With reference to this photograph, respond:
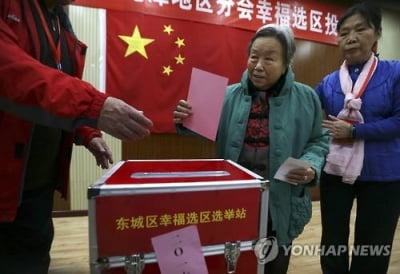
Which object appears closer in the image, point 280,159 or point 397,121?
point 280,159

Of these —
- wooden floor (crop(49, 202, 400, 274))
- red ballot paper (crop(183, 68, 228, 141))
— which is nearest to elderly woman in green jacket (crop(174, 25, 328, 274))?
red ballot paper (crop(183, 68, 228, 141))

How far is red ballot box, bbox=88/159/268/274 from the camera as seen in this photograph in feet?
2.42

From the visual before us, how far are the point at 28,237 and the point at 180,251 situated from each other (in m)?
0.57

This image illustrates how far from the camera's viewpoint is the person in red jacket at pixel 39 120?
741mm

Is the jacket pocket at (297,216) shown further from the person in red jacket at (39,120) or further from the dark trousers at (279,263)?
the person in red jacket at (39,120)

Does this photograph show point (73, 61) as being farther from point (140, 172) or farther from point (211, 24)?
point (211, 24)

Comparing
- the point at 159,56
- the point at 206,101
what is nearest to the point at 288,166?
the point at 206,101

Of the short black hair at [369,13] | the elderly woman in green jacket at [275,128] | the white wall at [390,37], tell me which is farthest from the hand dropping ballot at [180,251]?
the white wall at [390,37]

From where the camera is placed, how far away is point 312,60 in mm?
4027

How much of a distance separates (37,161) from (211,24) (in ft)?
8.71

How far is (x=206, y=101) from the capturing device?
3.27ft

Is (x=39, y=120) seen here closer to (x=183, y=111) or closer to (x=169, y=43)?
(x=183, y=111)

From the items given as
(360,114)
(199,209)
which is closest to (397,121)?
(360,114)

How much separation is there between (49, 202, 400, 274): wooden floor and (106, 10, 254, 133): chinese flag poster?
3.66 ft
